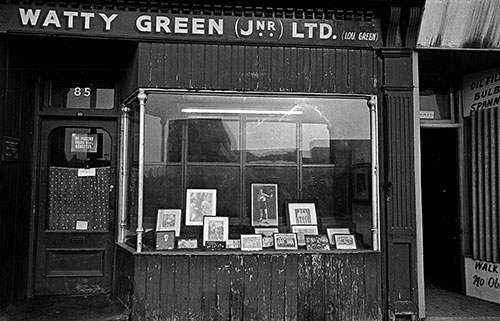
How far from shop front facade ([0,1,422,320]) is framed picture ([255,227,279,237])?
3 centimetres

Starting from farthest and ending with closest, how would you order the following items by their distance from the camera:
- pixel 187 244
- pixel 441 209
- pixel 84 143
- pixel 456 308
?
pixel 441 209
pixel 84 143
pixel 456 308
pixel 187 244

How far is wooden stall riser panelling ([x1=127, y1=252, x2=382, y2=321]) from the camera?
5043mm

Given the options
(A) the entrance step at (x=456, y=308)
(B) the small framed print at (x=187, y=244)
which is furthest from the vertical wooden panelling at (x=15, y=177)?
(A) the entrance step at (x=456, y=308)

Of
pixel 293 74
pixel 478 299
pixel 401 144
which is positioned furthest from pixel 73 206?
pixel 478 299

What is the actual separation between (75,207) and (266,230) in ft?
8.83

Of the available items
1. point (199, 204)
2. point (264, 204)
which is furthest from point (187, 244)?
point (264, 204)

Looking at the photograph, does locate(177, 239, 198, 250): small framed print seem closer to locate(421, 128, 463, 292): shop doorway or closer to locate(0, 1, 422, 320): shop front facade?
locate(0, 1, 422, 320): shop front facade

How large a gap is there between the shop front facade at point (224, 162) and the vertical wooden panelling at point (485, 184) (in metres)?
1.48

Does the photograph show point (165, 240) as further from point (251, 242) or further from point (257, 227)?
point (257, 227)

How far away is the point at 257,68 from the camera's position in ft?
17.6

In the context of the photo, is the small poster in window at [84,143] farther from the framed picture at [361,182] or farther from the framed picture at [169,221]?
the framed picture at [361,182]

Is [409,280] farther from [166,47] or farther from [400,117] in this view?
[166,47]

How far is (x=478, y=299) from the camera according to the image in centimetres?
617

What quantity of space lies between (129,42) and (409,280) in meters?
4.47
